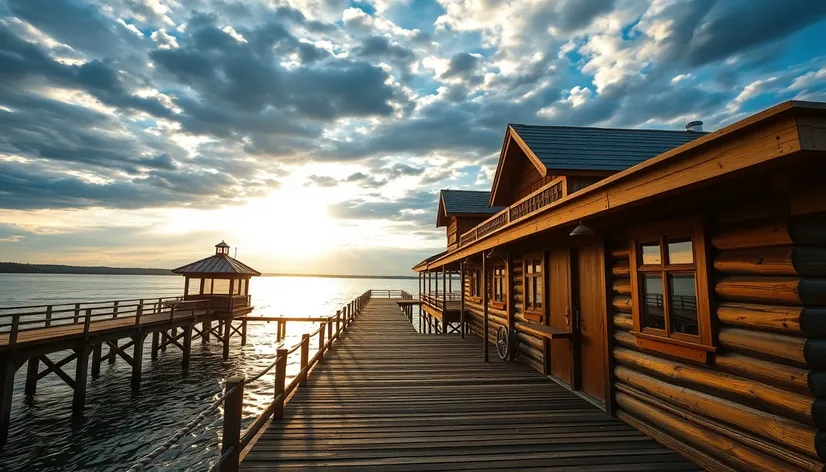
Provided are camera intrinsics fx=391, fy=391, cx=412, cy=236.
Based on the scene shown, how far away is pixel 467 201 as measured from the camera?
1078 inches

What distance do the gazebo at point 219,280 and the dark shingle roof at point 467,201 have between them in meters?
16.3

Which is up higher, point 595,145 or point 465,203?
point 465,203

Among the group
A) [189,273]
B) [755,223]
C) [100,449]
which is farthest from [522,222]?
[189,273]

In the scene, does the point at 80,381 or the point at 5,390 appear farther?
the point at 80,381

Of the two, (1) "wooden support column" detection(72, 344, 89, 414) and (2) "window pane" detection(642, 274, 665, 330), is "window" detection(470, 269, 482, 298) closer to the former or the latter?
(2) "window pane" detection(642, 274, 665, 330)

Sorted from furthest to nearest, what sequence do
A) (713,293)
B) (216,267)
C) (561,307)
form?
(216,267)
(561,307)
(713,293)

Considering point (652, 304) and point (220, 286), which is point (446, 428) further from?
point (220, 286)

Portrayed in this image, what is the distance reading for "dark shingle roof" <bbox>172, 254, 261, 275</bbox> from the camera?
28.0 metres

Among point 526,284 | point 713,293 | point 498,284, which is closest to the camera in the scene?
point 713,293

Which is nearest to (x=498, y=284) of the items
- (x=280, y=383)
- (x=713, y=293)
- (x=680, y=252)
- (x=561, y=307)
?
(x=561, y=307)

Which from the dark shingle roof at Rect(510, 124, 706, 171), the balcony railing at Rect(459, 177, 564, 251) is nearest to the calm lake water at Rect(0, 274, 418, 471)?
the balcony railing at Rect(459, 177, 564, 251)

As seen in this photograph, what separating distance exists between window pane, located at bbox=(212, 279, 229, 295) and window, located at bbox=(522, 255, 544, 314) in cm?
2499

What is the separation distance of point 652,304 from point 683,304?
71cm

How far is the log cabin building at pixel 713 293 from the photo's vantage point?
3413 millimetres
